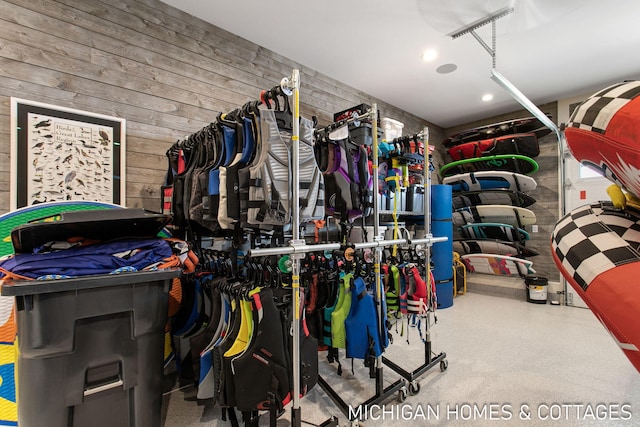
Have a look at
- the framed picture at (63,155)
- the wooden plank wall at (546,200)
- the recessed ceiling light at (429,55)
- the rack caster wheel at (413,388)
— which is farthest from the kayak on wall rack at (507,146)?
the framed picture at (63,155)

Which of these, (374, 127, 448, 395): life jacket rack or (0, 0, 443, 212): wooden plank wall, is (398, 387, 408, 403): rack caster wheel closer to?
(374, 127, 448, 395): life jacket rack

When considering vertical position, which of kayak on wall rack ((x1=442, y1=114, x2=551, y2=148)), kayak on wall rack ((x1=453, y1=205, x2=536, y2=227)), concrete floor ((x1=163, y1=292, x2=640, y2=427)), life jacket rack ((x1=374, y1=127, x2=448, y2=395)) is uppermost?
kayak on wall rack ((x1=442, y1=114, x2=551, y2=148))

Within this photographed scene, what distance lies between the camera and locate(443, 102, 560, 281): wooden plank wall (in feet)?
15.0

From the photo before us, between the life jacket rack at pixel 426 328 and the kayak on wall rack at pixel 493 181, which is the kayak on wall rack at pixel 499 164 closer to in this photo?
the kayak on wall rack at pixel 493 181

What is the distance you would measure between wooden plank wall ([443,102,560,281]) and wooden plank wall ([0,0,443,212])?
4.41 meters

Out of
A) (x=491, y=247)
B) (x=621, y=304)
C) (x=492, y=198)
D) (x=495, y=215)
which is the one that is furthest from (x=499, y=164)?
(x=621, y=304)

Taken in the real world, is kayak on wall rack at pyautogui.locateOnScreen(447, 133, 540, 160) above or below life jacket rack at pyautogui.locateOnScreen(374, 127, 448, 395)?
above

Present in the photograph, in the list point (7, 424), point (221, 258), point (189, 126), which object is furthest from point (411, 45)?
point (7, 424)

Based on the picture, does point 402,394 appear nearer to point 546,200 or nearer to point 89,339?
point 89,339

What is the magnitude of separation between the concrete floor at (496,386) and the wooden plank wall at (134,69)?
75.7 inches

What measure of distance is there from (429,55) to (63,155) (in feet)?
11.2

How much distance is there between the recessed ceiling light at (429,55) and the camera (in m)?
3.09

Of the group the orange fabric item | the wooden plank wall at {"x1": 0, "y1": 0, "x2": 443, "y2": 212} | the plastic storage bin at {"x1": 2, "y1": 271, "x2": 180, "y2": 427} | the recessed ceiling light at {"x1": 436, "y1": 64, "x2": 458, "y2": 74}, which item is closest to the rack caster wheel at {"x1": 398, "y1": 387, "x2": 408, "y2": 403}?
the plastic storage bin at {"x1": 2, "y1": 271, "x2": 180, "y2": 427}

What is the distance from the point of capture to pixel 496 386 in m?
2.06
